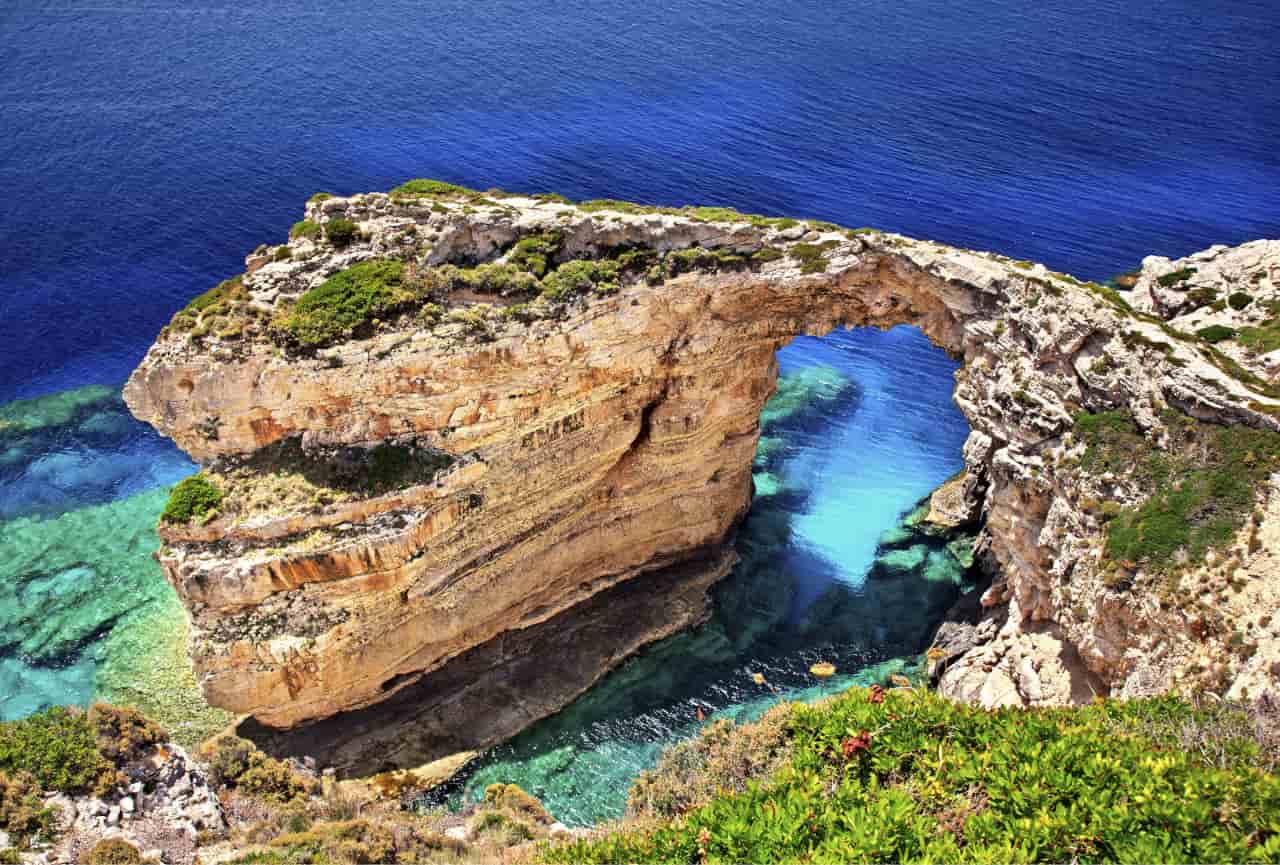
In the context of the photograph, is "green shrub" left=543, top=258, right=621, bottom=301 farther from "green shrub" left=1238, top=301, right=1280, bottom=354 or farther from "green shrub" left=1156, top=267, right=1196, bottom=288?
"green shrub" left=1156, top=267, right=1196, bottom=288

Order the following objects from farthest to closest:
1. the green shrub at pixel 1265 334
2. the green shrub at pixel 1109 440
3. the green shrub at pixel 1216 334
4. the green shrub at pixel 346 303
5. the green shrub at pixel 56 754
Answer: the green shrub at pixel 1216 334 < the green shrub at pixel 1265 334 < the green shrub at pixel 346 303 < the green shrub at pixel 1109 440 < the green shrub at pixel 56 754

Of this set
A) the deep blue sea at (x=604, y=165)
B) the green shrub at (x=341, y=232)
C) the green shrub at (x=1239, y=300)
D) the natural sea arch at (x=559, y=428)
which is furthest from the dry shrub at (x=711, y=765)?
the green shrub at (x=1239, y=300)

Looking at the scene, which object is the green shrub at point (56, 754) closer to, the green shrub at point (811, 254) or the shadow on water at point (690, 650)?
the shadow on water at point (690, 650)

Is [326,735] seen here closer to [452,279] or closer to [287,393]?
[287,393]

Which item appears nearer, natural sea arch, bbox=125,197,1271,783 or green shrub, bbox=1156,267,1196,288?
natural sea arch, bbox=125,197,1271,783

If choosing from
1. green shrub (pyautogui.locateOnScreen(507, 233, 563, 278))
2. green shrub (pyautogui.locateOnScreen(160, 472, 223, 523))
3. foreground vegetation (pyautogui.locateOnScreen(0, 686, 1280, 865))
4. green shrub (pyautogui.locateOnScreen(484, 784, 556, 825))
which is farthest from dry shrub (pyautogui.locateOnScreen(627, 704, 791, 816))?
green shrub (pyautogui.locateOnScreen(507, 233, 563, 278))

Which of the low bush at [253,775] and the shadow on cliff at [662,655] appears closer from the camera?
the low bush at [253,775]

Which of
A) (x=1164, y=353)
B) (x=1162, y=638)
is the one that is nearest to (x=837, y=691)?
(x=1162, y=638)

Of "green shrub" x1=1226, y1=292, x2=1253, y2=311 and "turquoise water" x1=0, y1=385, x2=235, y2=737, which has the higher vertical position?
"green shrub" x1=1226, y1=292, x2=1253, y2=311
